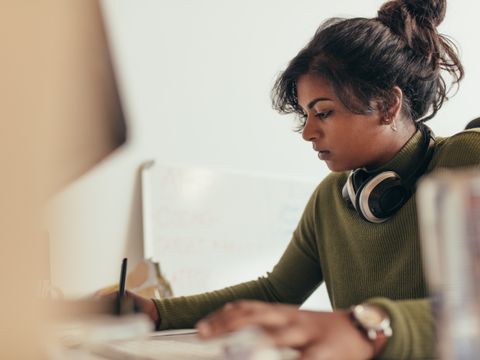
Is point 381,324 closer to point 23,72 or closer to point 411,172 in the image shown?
point 23,72

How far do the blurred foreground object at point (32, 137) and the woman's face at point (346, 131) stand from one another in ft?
3.33

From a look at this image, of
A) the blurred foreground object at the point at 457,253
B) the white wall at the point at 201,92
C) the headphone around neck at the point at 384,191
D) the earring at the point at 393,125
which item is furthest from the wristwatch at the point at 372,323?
the white wall at the point at 201,92

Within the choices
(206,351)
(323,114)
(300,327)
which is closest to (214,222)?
(323,114)

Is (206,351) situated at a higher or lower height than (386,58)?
lower

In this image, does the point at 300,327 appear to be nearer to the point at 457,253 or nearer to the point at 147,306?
the point at 457,253

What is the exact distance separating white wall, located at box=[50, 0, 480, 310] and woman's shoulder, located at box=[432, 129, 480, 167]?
141 cm

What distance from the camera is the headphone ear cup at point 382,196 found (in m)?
1.01

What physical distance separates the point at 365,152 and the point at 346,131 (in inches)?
2.1

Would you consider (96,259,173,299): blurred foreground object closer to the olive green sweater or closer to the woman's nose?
the olive green sweater

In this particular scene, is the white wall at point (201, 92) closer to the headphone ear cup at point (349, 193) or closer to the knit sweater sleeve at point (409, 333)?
the headphone ear cup at point (349, 193)

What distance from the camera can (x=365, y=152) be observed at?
119 centimetres

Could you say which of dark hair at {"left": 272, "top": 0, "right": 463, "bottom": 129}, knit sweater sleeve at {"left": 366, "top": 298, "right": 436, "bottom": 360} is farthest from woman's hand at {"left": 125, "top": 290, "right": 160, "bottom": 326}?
knit sweater sleeve at {"left": 366, "top": 298, "right": 436, "bottom": 360}

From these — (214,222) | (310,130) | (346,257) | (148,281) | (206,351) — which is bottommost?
(214,222)

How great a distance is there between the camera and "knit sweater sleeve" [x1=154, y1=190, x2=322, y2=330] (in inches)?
46.6
